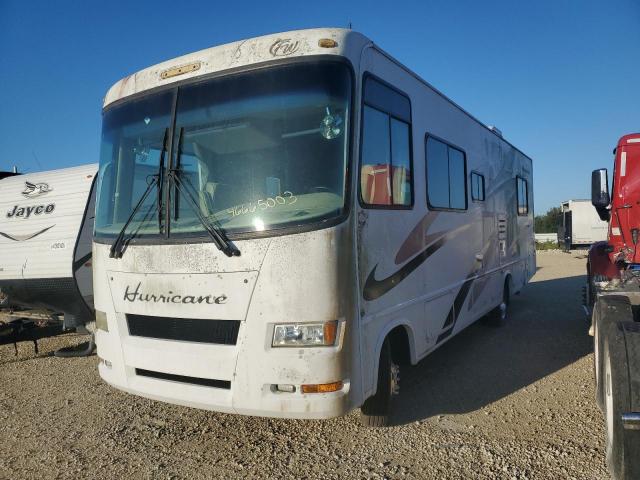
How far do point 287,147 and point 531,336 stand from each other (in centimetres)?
556

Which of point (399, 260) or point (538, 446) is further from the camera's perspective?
point (399, 260)

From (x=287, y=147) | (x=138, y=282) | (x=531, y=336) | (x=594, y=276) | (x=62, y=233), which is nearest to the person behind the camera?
(x=287, y=147)

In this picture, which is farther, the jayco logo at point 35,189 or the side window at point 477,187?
the jayco logo at point 35,189

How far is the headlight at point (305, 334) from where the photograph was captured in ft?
10.4

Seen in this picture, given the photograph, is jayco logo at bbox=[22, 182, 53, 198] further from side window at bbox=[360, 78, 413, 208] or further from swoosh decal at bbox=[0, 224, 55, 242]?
side window at bbox=[360, 78, 413, 208]

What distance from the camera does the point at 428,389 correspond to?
197 inches

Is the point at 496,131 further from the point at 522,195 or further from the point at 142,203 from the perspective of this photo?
the point at 142,203

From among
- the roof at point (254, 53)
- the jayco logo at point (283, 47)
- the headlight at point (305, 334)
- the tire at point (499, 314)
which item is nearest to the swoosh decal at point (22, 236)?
the roof at point (254, 53)

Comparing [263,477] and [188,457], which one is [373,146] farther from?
[188,457]

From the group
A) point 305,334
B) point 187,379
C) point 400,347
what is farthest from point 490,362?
point 187,379

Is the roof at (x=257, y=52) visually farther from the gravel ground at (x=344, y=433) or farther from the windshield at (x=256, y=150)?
the gravel ground at (x=344, y=433)

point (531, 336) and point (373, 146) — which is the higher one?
point (373, 146)

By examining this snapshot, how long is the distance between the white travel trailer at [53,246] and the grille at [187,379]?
333 cm

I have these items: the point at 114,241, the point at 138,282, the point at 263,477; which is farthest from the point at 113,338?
the point at 263,477
